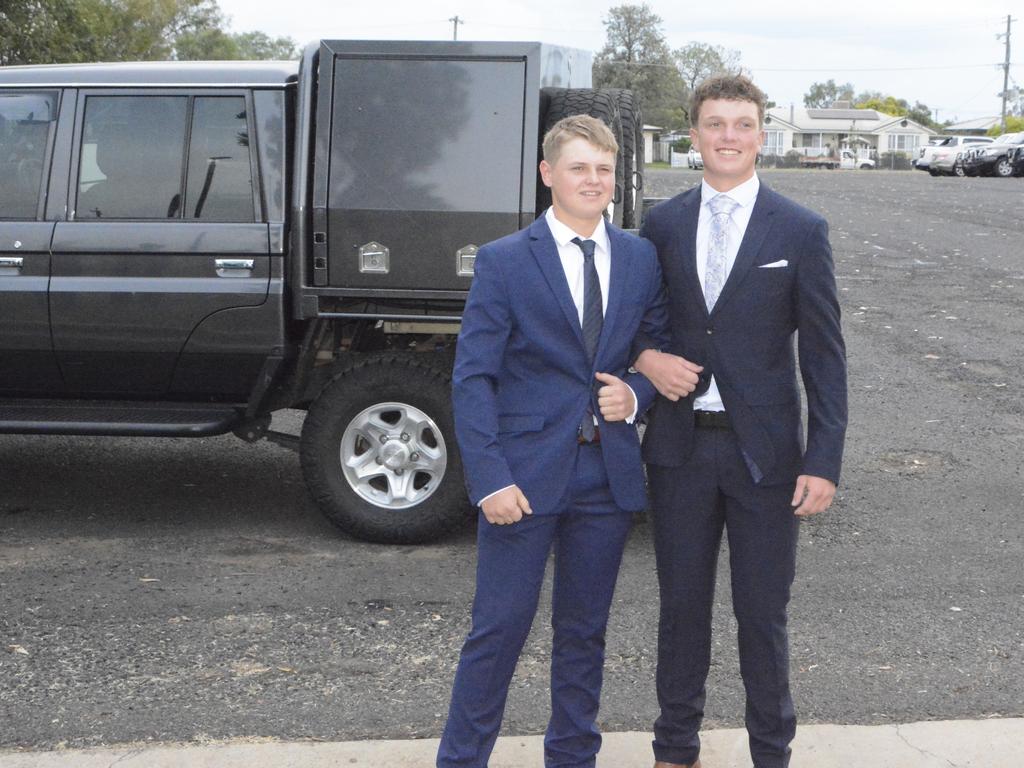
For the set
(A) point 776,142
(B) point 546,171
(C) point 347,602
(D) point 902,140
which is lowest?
(C) point 347,602

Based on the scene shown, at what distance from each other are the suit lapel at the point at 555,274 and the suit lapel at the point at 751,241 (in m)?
0.39

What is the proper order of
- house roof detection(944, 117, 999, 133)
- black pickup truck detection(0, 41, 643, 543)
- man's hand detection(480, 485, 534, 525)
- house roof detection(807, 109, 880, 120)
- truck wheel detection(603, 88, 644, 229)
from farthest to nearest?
house roof detection(944, 117, 999, 133) → house roof detection(807, 109, 880, 120) → truck wheel detection(603, 88, 644, 229) → black pickup truck detection(0, 41, 643, 543) → man's hand detection(480, 485, 534, 525)

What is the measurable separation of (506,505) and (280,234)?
2792mm

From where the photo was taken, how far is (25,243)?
5711mm

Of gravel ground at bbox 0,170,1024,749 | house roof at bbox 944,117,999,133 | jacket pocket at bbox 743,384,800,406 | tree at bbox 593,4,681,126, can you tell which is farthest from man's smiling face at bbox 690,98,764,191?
house roof at bbox 944,117,999,133

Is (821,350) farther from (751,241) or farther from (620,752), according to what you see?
(620,752)

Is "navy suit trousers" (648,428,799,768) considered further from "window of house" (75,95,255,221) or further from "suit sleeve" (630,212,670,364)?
"window of house" (75,95,255,221)

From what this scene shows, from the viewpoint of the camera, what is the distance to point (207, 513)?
6391mm

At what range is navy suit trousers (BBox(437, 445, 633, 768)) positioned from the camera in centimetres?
332

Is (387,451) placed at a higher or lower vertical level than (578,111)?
lower

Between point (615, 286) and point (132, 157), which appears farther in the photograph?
point (132, 157)

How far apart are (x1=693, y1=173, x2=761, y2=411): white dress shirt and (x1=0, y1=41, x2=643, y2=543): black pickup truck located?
213cm

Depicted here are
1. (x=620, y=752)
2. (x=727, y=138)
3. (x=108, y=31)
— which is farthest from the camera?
(x=108, y=31)

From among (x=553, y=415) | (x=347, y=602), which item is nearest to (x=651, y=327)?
(x=553, y=415)
